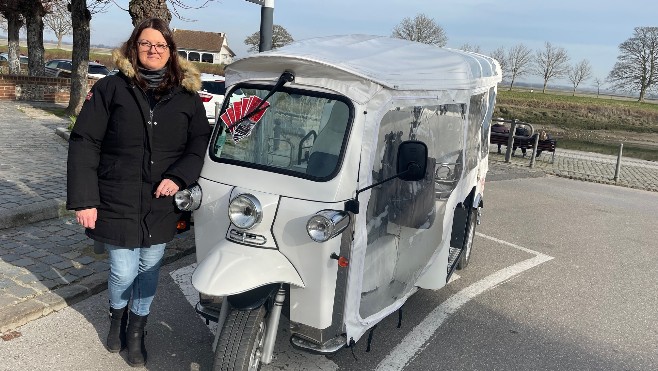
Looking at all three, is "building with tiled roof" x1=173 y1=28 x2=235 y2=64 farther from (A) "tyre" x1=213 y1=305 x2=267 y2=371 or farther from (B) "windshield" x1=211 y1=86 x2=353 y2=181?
(A) "tyre" x1=213 y1=305 x2=267 y2=371

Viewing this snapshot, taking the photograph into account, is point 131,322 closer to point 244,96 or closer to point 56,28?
point 244,96

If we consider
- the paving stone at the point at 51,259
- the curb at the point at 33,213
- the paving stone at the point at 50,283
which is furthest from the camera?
the curb at the point at 33,213

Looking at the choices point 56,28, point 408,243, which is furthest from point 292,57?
point 56,28

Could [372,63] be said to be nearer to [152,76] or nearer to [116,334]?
[152,76]

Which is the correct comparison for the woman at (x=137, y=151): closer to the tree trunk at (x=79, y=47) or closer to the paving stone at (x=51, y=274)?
the paving stone at (x=51, y=274)

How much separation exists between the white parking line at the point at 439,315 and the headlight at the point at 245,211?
59.5 inches

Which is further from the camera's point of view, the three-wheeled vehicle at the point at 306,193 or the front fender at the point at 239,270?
the three-wheeled vehicle at the point at 306,193

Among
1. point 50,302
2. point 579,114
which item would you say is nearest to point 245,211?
point 50,302

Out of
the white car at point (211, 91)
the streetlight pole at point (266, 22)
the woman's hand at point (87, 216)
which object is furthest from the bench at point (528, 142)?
the woman's hand at point (87, 216)

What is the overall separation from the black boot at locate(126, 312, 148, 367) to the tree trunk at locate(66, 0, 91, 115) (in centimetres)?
1255

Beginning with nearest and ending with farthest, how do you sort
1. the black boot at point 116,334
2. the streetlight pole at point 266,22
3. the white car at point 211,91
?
1. the black boot at point 116,334
2. the streetlight pole at point 266,22
3. the white car at point 211,91

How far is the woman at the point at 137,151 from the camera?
10.5 feet

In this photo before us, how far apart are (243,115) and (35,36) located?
20084 mm

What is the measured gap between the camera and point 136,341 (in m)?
3.62
